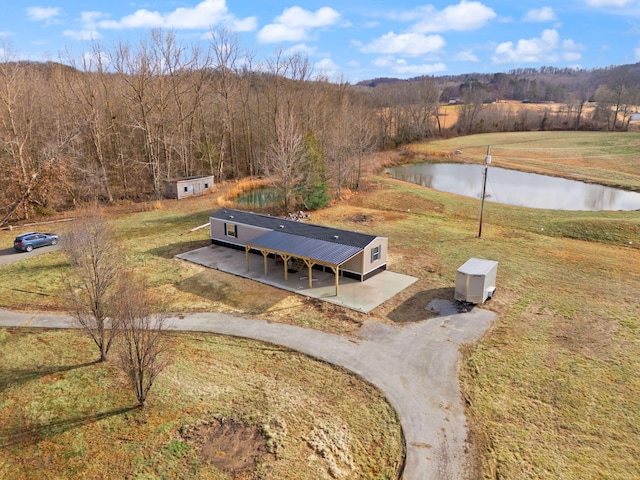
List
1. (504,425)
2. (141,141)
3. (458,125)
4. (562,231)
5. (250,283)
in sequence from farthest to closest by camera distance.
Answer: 1. (458,125)
2. (141,141)
3. (562,231)
4. (250,283)
5. (504,425)

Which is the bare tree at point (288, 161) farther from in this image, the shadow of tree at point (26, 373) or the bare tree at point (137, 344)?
the bare tree at point (137, 344)

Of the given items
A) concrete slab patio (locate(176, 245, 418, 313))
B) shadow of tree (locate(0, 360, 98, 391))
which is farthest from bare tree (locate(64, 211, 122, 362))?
concrete slab patio (locate(176, 245, 418, 313))

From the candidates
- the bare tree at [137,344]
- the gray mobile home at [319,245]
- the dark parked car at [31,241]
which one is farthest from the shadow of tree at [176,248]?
the bare tree at [137,344]

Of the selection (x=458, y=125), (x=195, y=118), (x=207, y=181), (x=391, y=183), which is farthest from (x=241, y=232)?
(x=458, y=125)

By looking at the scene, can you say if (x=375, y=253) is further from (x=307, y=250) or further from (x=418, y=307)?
(x=418, y=307)

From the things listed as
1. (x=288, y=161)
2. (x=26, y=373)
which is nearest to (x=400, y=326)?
(x=26, y=373)

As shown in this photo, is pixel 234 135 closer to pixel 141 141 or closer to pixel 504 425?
pixel 141 141

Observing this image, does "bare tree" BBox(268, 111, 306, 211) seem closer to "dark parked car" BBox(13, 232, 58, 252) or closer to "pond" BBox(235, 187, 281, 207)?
"pond" BBox(235, 187, 281, 207)
